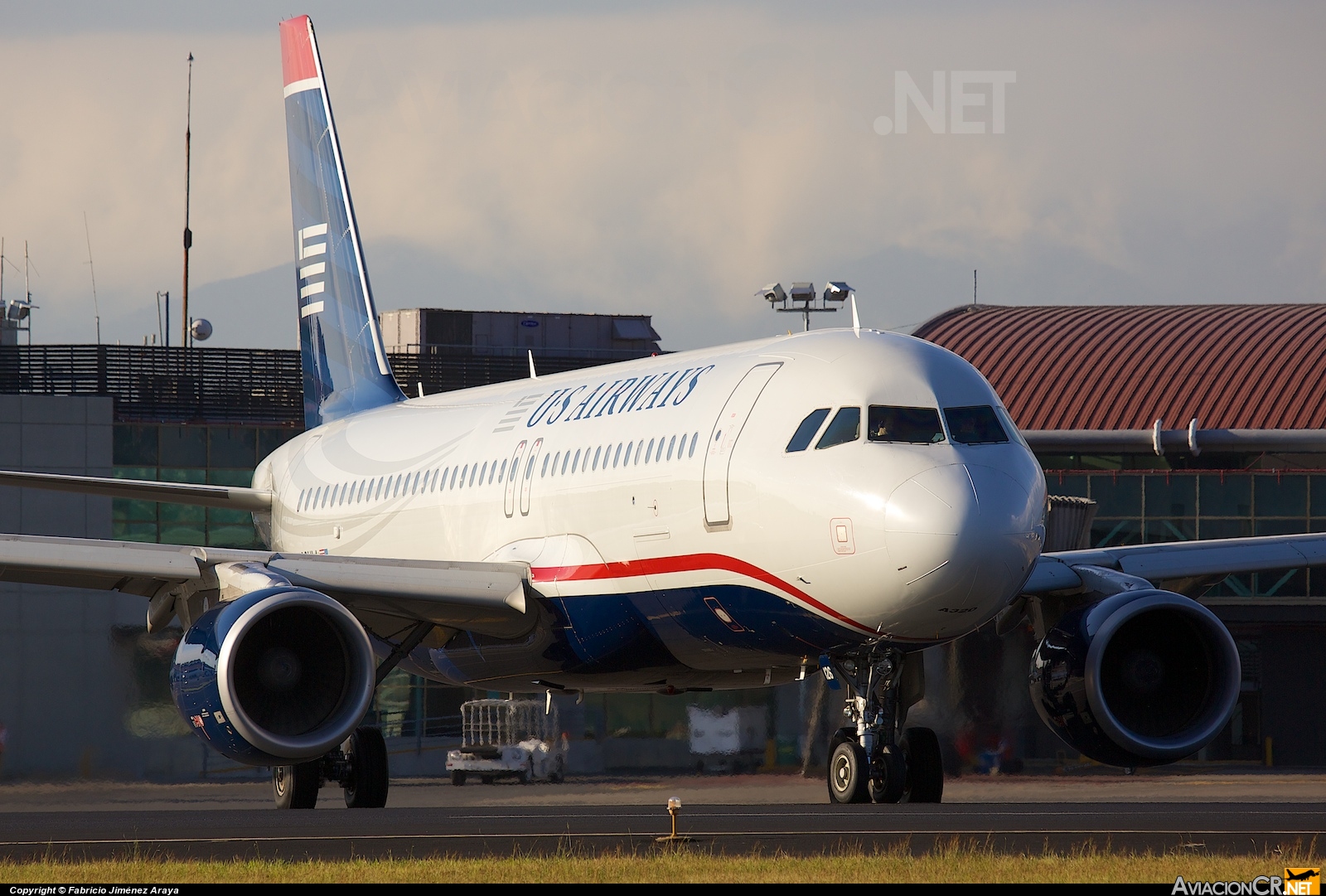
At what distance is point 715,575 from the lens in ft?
55.7

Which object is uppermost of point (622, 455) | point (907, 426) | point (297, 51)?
point (297, 51)

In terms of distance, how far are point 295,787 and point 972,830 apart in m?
9.75

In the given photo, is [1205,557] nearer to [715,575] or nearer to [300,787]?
[715,575]

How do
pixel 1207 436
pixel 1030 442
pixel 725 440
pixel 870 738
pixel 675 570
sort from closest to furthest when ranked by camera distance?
1. pixel 870 738
2. pixel 725 440
3. pixel 675 570
4. pixel 1207 436
5. pixel 1030 442

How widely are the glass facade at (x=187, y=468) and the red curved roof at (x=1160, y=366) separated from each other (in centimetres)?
1819

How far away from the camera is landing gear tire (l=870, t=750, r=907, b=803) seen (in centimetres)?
1680

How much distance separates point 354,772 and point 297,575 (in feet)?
11.8

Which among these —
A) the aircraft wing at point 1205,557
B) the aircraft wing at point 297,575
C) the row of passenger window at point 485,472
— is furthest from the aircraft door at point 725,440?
the aircraft wing at point 1205,557

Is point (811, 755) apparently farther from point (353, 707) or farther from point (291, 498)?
point (353, 707)

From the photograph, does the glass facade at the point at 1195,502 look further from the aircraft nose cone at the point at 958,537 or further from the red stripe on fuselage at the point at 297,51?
the aircraft nose cone at the point at 958,537

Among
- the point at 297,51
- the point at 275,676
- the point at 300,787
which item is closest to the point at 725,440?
the point at 275,676

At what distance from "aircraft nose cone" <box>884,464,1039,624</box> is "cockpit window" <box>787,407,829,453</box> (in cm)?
127

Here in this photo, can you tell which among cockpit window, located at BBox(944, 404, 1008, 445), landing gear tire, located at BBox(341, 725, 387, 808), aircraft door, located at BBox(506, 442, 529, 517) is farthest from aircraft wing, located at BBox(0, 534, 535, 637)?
cockpit window, located at BBox(944, 404, 1008, 445)

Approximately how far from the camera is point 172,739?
29766 millimetres
